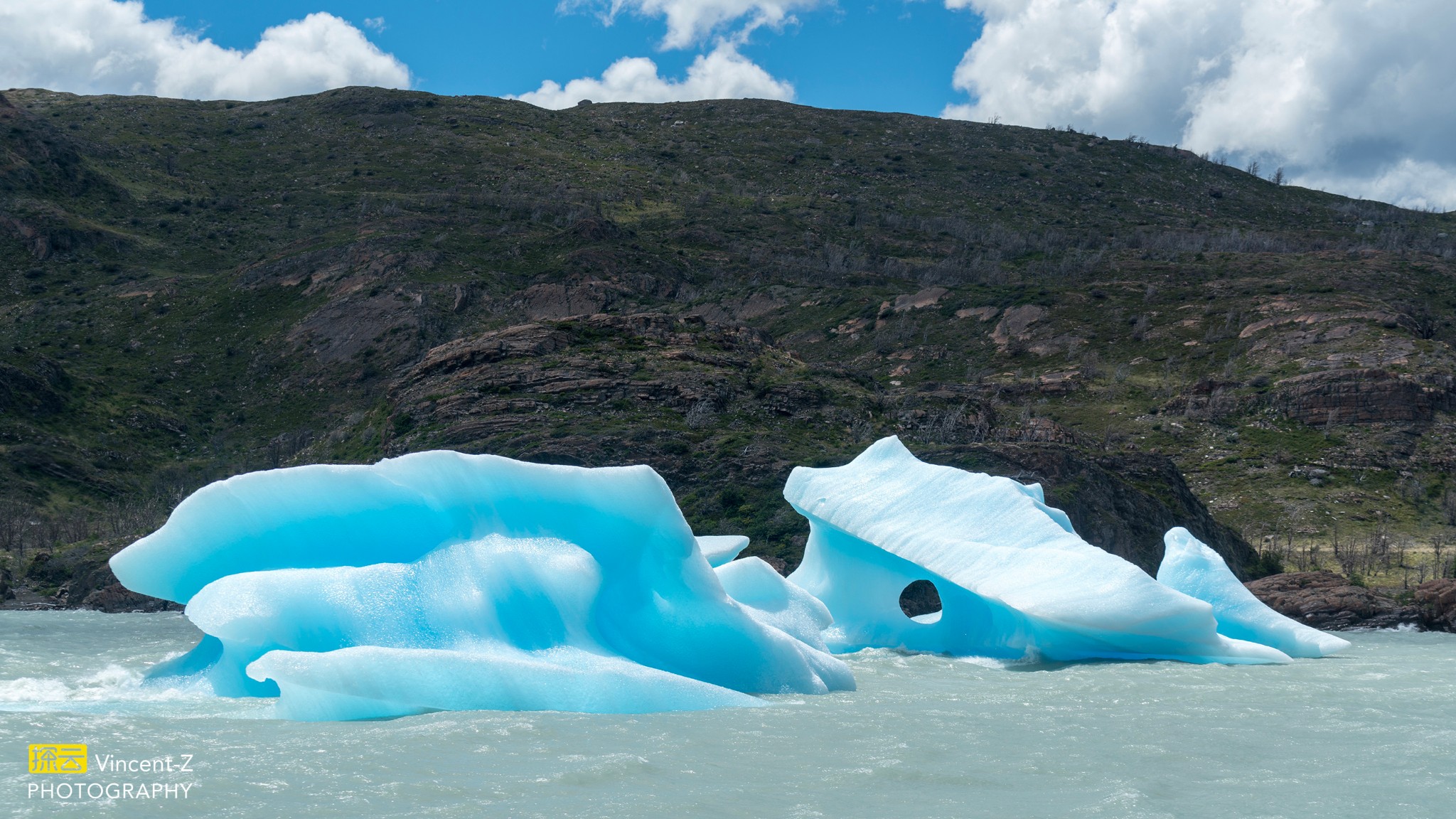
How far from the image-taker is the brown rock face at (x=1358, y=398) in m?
47.2

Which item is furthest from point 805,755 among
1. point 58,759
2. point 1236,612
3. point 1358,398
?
point 1358,398

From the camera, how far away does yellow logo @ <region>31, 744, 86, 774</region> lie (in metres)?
7.79

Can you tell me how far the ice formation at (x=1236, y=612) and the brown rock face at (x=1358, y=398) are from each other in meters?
32.6

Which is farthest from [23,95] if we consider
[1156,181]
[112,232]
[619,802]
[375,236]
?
[619,802]

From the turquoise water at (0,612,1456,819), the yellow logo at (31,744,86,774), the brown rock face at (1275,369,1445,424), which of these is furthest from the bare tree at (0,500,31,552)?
the brown rock face at (1275,369,1445,424)

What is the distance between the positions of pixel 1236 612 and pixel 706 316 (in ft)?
153

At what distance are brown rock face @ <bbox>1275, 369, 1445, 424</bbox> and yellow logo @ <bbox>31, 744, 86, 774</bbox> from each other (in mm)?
47704

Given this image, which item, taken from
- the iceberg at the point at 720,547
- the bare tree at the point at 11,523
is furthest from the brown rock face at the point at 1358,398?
the bare tree at the point at 11,523

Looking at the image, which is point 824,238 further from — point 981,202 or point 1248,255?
point 1248,255

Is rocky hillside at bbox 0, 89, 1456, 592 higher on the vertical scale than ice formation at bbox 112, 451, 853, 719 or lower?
higher

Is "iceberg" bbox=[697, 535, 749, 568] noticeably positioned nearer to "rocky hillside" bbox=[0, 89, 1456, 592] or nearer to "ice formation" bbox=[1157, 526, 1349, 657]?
"ice formation" bbox=[1157, 526, 1349, 657]

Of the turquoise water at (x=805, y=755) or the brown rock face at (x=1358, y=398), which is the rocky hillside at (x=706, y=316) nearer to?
the brown rock face at (x=1358, y=398)

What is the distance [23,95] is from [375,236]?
57537mm

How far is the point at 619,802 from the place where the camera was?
296 inches
